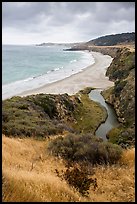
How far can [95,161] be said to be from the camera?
14.9 metres

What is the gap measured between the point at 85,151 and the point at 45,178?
5.91 metres

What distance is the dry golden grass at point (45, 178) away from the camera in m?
8.16

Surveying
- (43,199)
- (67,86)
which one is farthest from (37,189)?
(67,86)

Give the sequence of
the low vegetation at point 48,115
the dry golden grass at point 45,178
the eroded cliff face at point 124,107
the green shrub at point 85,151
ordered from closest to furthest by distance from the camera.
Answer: the dry golden grass at point 45,178
the green shrub at point 85,151
the low vegetation at point 48,115
the eroded cliff face at point 124,107

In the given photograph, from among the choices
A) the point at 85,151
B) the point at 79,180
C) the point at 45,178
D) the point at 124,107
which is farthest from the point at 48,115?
the point at 45,178

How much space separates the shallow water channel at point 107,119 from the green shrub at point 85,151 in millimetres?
14574

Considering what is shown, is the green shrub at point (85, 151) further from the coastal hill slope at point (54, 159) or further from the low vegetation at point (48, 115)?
the low vegetation at point (48, 115)

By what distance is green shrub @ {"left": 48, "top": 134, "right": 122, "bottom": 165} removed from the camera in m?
15.2

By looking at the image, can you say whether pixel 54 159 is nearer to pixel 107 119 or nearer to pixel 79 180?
pixel 79 180

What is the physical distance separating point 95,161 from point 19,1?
1037cm

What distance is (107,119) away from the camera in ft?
128

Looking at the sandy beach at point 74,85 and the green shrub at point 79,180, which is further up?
the sandy beach at point 74,85

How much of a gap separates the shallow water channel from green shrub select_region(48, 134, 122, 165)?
1457cm

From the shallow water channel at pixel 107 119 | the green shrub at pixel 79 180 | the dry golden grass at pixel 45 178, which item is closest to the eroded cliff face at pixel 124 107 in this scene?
the shallow water channel at pixel 107 119
